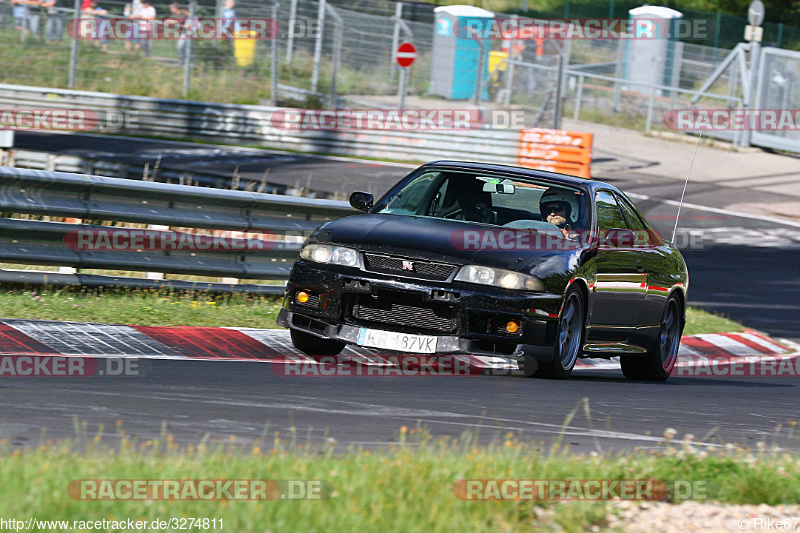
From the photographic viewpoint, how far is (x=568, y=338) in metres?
8.44

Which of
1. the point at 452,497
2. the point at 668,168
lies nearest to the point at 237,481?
the point at 452,497

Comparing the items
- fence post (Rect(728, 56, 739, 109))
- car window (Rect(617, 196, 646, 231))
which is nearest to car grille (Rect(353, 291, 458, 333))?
car window (Rect(617, 196, 646, 231))

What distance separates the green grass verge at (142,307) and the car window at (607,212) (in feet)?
8.87

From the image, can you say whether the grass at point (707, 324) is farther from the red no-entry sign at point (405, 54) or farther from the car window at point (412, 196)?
the red no-entry sign at point (405, 54)

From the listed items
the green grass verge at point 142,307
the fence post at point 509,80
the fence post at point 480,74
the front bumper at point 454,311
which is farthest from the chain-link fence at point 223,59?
the front bumper at point 454,311

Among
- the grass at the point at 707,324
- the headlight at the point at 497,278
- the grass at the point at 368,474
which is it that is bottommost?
the grass at the point at 707,324

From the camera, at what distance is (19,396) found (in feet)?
19.9

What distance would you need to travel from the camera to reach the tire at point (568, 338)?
323 inches

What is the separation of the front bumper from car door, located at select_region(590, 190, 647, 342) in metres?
0.94

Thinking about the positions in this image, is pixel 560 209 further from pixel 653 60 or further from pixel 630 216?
pixel 653 60

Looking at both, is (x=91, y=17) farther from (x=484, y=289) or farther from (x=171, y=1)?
(x=484, y=289)

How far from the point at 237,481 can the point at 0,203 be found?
231 inches

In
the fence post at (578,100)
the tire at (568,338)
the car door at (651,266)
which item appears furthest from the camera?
the fence post at (578,100)

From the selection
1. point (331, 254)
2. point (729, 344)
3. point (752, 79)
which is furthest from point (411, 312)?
point (752, 79)
